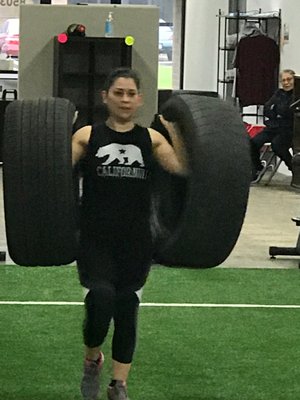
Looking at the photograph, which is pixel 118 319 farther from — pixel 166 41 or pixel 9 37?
pixel 166 41

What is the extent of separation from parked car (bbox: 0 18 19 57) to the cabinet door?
8.55m

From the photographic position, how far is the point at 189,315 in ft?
19.4

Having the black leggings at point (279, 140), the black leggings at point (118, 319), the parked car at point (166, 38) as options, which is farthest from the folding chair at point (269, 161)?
the black leggings at point (118, 319)

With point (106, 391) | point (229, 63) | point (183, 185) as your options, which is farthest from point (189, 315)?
point (229, 63)

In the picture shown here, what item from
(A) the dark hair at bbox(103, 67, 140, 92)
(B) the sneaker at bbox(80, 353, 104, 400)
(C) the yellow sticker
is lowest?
(B) the sneaker at bbox(80, 353, 104, 400)

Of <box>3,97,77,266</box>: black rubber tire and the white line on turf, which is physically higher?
<box>3,97,77,266</box>: black rubber tire

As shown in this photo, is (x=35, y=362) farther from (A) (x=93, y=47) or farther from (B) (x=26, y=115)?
(A) (x=93, y=47)

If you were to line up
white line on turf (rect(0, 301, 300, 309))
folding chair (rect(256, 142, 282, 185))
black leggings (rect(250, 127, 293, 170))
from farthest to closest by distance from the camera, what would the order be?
folding chair (rect(256, 142, 282, 185)) → black leggings (rect(250, 127, 293, 170)) → white line on turf (rect(0, 301, 300, 309))

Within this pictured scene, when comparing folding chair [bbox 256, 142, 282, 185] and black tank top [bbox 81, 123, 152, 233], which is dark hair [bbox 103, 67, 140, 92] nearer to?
black tank top [bbox 81, 123, 152, 233]

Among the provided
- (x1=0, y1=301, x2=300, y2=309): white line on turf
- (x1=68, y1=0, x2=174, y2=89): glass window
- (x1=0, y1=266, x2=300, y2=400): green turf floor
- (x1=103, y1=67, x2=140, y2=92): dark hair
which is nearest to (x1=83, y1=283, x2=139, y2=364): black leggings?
(x1=0, y1=266, x2=300, y2=400): green turf floor

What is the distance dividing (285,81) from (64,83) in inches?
146

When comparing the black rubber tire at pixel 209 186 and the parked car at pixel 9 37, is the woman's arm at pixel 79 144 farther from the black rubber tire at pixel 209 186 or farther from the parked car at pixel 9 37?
the parked car at pixel 9 37

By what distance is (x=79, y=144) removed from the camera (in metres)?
3.90

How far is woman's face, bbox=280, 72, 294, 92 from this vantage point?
468 inches
